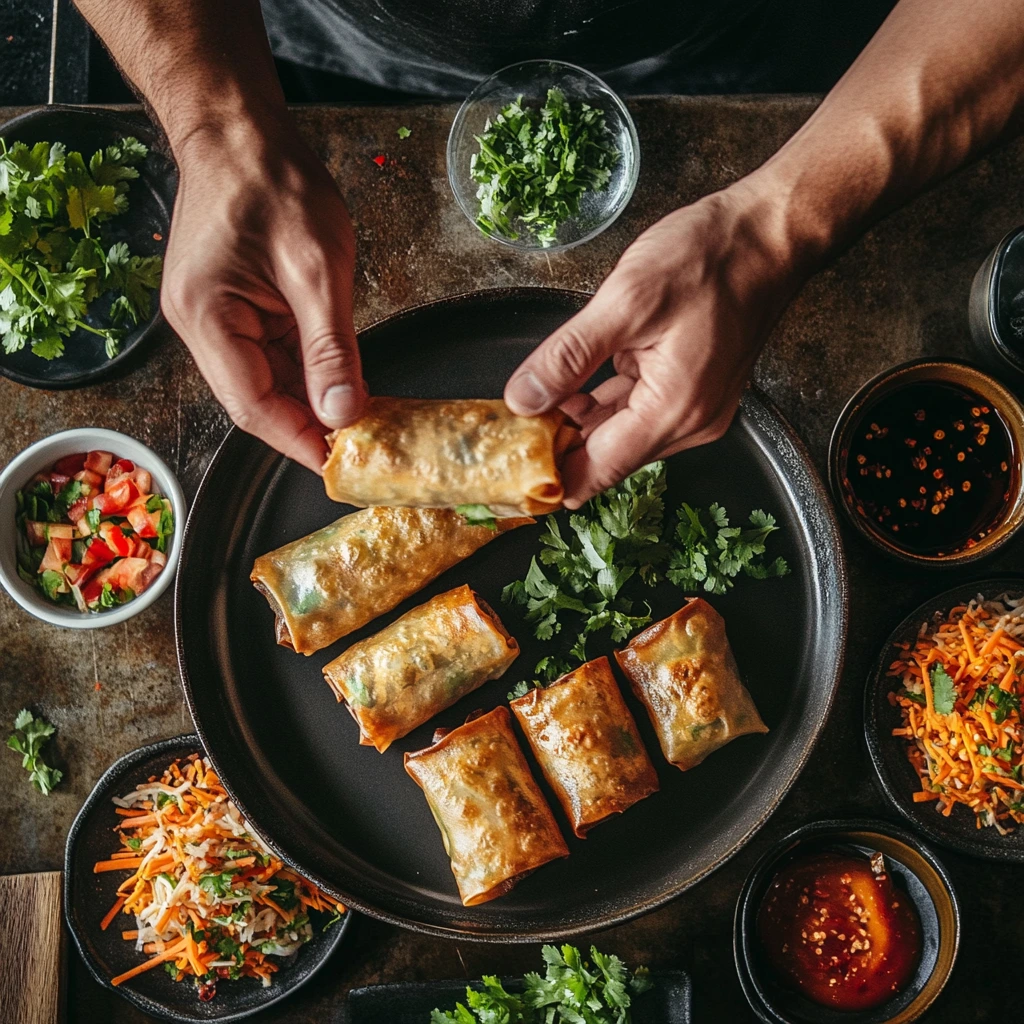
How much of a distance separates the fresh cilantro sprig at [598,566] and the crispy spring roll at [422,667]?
0.13 m

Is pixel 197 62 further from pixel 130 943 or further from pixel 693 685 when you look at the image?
pixel 130 943

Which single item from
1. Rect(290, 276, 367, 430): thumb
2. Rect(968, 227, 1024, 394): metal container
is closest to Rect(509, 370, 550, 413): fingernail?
Rect(290, 276, 367, 430): thumb

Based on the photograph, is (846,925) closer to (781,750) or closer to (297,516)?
(781,750)

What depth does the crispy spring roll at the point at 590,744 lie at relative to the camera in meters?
2.85

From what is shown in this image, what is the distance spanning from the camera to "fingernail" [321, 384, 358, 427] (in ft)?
7.27

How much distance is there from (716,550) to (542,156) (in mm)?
1327

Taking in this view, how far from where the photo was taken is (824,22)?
10.3 ft

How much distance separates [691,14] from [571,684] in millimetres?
1973

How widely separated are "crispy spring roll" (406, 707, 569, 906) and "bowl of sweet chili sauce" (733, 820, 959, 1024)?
0.67 meters

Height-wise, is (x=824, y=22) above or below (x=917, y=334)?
above

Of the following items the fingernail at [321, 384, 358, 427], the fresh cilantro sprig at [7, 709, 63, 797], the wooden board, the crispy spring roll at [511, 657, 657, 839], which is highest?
the fingernail at [321, 384, 358, 427]

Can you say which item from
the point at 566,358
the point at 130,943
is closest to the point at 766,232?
the point at 566,358

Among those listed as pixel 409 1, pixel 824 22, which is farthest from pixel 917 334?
pixel 409 1

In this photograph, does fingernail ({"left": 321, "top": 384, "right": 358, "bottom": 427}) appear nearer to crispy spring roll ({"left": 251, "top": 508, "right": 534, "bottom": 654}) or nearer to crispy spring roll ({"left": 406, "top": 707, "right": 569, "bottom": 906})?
crispy spring roll ({"left": 251, "top": 508, "right": 534, "bottom": 654})
